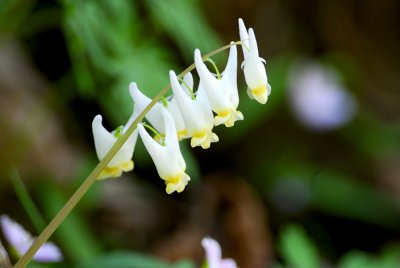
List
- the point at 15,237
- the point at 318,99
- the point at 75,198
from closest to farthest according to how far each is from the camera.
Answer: the point at 75,198 < the point at 15,237 < the point at 318,99

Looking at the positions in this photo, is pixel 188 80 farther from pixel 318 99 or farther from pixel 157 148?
pixel 318 99

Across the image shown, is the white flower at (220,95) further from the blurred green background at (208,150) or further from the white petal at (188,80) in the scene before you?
the blurred green background at (208,150)

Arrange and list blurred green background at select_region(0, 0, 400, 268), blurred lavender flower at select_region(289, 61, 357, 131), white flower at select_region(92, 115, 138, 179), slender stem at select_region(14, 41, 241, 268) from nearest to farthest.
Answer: slender stem at select_region(14, 41, 241, 268)
white flower at select_region(92, 115, 138, 179)
blurred green background at select_region(0, 0, 400, 268)
blurred lavender flower at select_region(289, 61, 357, 131)

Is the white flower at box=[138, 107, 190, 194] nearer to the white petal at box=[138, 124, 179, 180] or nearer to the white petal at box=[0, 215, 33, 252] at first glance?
the white petal at box=[138, 124, 179, 180]

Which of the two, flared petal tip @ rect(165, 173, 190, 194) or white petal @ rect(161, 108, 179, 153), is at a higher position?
white petal @ rect(161, 108, 179, 153)

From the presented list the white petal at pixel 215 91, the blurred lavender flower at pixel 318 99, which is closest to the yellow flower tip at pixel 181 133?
the white petal at pixel 215 91

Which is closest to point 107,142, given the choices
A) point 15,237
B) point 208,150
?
point 15,237

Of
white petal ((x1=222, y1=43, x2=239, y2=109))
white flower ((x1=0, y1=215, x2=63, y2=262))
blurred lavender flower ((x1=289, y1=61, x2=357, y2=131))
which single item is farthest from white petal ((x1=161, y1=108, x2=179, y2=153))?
blurred lavender flower ((x1=289, y1=61, x2=357, y2=131))
